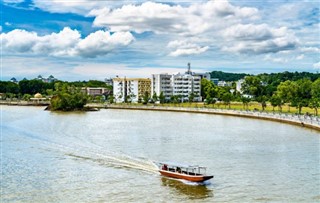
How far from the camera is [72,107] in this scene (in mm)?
73562

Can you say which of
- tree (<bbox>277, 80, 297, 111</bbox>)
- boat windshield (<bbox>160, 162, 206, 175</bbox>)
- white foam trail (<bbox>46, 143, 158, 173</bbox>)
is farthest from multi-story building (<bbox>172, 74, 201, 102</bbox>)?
boat windshield (<bbox>160, 162, 206, 175</bbox>)

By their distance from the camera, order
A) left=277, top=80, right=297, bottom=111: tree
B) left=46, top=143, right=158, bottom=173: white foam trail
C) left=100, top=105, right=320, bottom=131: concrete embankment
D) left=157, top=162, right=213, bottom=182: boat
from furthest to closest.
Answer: left=277, top=80, right=297, bottom=111: tree, left=100, top=105, right=320, bottom=131: concrete embankment, left=46, top=143, right=158, bottom=173: white foam trail, left=157, top=162, right=213, bottom=182: boat

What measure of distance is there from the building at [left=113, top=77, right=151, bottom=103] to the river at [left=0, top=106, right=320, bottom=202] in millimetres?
66032

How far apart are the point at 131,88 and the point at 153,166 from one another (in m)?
83.1

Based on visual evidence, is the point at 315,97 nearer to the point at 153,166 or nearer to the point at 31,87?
the point at 153,166

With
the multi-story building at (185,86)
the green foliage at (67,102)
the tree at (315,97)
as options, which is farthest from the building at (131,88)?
the tree at (315,97)

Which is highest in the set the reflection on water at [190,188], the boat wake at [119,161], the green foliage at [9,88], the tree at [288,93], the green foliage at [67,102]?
the green foliage at [9,88]

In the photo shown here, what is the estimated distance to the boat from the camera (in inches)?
701

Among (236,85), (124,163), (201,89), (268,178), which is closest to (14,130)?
(124,163)

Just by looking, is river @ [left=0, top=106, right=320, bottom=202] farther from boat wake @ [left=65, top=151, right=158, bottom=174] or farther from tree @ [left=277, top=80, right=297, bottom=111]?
tree @ [left=277, top=80, right=297, bottom=111]

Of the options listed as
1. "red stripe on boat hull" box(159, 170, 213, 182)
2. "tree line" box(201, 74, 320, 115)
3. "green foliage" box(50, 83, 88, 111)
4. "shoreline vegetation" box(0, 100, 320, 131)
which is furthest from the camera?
"green foliage" box(50, 83, 88, 111)

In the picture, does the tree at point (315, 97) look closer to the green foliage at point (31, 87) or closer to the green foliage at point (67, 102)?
the green foliage at point (67, 102)

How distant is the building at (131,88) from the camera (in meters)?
102

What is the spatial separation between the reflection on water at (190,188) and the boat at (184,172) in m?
0.23
